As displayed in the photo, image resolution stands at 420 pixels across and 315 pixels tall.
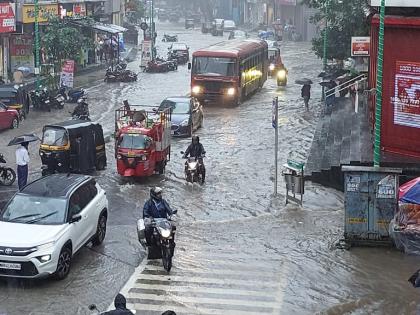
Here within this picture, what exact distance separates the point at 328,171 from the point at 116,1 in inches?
1917

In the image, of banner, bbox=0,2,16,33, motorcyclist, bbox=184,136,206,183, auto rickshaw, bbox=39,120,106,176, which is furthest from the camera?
banner, bbox=0,2,16,33

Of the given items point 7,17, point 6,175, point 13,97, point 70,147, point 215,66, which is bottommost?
point 6,175

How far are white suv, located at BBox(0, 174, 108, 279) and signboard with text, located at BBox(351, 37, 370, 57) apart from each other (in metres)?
18.1

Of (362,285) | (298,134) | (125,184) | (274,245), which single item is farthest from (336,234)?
(298,134)

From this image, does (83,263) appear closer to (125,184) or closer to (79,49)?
(125,184)

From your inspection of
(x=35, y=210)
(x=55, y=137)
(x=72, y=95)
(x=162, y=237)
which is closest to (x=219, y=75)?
(x=72, y=95)

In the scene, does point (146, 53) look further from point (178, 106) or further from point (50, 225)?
point (50, 225)

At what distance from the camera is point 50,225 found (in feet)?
47.1

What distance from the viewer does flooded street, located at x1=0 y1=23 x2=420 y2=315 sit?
44.3 ft

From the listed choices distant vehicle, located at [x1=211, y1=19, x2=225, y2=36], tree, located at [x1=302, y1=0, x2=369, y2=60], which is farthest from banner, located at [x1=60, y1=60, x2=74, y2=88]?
distant vehicle, located at [x1=211, y1=19, x2=225, y2=36]

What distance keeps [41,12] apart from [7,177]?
2683 cm

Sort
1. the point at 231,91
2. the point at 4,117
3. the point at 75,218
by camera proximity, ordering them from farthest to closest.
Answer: the point at 231,91 → the point at 4,117 → the point at 75,218

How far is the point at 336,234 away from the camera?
1770 centimetres

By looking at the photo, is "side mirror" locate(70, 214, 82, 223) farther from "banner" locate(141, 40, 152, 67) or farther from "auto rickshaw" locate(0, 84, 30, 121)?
"banner" locate(141, 40, 152, 67)
